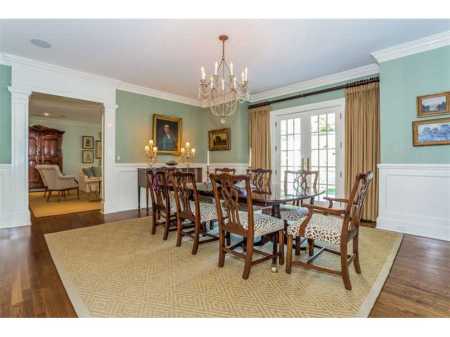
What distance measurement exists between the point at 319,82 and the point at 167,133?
3.48 m

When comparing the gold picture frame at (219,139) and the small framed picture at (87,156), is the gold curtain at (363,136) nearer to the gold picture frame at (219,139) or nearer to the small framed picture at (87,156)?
the gold picture frame at (219,139)

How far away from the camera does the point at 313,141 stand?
474cm

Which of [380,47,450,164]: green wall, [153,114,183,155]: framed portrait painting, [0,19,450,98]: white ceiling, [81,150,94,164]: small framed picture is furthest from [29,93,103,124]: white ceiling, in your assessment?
[380,47,450,164]: green wall

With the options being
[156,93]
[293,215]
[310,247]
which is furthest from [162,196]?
[156,93]

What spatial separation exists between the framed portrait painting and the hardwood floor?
296cm

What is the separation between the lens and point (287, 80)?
469cm

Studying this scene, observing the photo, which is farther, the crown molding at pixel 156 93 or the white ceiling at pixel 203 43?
the crown molding at pixel 156 93

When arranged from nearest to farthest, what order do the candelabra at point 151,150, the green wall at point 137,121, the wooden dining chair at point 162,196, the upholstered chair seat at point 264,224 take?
the upholstered chair seat at point 264,224 < the wooden dining chair at point 162,196 < the green wall at point 137,121 < the candelabra at point 151,150

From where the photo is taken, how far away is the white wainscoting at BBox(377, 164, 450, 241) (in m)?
3.08

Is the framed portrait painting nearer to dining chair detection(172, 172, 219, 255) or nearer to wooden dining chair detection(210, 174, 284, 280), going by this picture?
dining chair detection(172, 172, 219, 255)

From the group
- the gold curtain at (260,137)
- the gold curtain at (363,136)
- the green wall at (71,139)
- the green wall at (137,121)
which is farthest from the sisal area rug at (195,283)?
the green wall at (71,139)

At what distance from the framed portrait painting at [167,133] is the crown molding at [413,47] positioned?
4.14 m

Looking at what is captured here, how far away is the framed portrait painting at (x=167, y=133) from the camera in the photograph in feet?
17.9

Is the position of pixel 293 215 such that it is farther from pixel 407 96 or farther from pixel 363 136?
pixel 407 96
